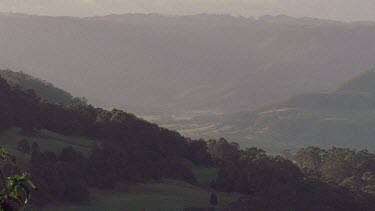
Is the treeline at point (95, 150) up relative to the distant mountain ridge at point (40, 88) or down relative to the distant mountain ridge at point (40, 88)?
down

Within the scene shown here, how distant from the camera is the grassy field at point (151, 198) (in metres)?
91.4

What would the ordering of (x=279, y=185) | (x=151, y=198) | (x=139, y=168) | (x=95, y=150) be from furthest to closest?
(x=139, y=168) → (x=279, y=185) → (x=95, y=150) → (x=151, y=198)

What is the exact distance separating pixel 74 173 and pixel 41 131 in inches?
682

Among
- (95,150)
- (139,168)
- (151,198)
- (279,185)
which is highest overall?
(95,150)

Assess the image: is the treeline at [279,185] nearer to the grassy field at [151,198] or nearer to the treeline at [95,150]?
the grassy field at [151,198]

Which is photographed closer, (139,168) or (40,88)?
(139,168)

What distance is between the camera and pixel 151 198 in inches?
3794

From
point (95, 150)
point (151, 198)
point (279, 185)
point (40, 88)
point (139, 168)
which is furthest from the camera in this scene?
point (40, 88)

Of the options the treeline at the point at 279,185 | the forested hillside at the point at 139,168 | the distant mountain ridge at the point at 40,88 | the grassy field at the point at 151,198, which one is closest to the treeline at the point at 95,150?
the forested hillside at the point at 139,168

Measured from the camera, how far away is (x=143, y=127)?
126438 mm

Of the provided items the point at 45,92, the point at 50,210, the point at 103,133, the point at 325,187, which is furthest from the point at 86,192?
the point at 45,92

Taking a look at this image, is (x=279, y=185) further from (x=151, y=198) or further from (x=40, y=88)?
(x=40, y=88)

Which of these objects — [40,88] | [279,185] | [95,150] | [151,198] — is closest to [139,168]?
[95,150]

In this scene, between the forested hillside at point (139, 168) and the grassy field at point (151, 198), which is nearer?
the grassy field at point (151, 198)
